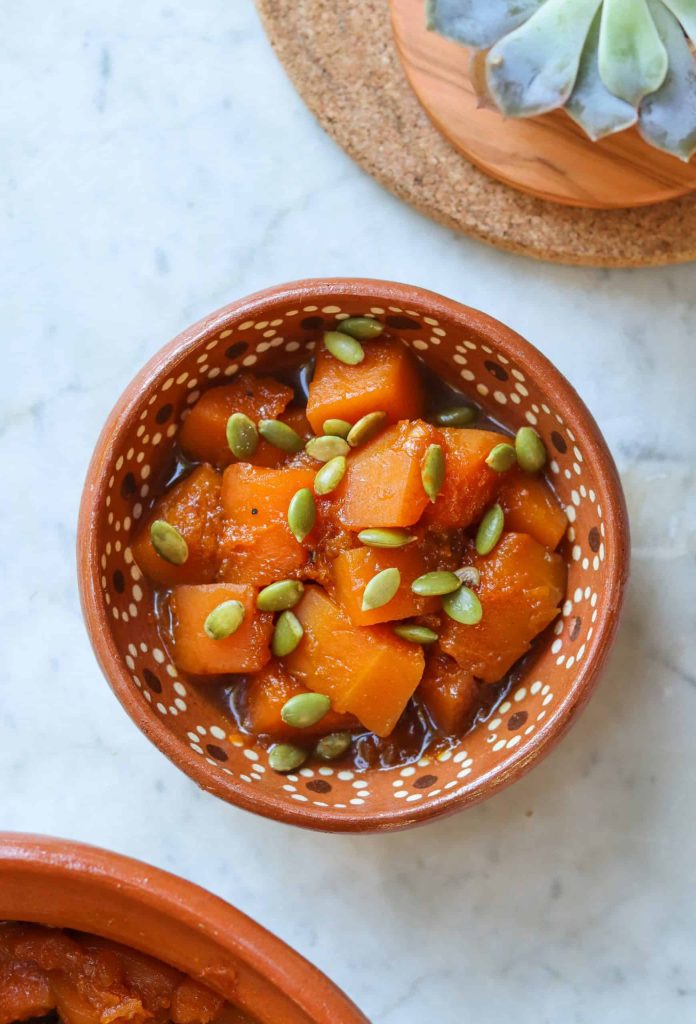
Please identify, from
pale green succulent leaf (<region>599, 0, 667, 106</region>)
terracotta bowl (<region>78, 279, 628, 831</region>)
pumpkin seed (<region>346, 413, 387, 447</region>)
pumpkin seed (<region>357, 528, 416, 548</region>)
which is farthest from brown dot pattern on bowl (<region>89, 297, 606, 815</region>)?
pale green succulent leaf (<region>599, 0, 667, 106</region>)

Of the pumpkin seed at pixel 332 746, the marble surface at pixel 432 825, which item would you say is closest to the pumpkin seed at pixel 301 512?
the pumpkin seed at pixel 332 746

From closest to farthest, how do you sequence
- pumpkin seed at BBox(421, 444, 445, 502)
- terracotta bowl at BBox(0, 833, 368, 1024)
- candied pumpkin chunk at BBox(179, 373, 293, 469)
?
1. terracotta bowl at BBox(0, 833, 368, 1024)
2. pumpkin seed at BBox(421, 444, 445, 502)
3. candied pumpkin chunk at BBox(179, 373, 293, 469)

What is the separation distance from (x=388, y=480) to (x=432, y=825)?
1.67ft

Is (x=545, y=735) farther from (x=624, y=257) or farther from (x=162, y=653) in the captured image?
(x=624, y=257)

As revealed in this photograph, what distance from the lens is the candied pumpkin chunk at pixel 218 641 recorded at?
4.92 ft

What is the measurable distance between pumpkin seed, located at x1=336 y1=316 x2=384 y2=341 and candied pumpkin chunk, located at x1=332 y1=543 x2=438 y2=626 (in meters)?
0.25

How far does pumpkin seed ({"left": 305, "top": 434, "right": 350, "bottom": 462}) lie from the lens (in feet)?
4.95

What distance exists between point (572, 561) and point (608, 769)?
0.32 metres

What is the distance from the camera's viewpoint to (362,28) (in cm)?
164

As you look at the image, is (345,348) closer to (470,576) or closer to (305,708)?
(470,576)

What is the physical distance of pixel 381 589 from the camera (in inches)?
57.3

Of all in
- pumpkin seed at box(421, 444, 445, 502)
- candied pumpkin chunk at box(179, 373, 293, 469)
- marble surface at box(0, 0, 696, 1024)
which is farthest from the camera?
marble surface at box(0, 0, 696, 1024)

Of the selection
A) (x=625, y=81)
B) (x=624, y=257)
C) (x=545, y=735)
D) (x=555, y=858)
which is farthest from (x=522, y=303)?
(x=555, y=858)

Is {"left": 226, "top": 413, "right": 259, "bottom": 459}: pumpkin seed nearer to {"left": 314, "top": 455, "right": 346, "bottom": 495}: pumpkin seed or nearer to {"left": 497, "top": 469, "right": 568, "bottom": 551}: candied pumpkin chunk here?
{"left": 314, "top": 455, "right": 346, "bottom": 495}: pumpkin seed
